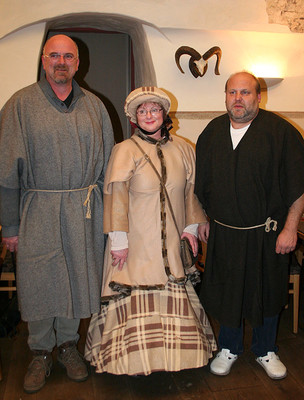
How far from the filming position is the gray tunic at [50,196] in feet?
6.53

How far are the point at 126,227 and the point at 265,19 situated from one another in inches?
96.8

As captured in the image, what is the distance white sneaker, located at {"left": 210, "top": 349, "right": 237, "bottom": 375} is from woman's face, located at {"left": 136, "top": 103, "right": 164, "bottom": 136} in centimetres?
126

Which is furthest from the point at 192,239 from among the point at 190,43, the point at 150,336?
the point at 190,43

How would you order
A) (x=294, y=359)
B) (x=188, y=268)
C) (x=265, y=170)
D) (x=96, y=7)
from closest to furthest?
(x=265, y=170)
(x=188, y=268)
(x=294, y=359)
(x=96, y=7)

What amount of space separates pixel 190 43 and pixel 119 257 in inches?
86.3

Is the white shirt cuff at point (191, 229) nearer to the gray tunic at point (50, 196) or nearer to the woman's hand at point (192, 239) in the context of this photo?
the woman's hand at point (192, 239)

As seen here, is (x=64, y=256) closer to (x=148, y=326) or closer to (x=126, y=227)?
(x=126, y=227)

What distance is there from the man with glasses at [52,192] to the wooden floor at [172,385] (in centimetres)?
8

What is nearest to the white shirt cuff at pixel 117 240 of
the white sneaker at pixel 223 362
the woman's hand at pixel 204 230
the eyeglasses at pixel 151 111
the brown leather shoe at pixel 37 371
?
the woman's hand at pixel 204 230

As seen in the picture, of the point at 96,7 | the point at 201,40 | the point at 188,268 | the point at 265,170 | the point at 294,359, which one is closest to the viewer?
the point at 265,170

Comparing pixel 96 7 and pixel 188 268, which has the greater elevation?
pixel 96 7

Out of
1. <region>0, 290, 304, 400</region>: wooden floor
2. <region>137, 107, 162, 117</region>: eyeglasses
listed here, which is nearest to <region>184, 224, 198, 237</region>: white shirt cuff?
<region>137, 107, 162, 117</region>: eyeglasses

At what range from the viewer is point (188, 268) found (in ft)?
7.04

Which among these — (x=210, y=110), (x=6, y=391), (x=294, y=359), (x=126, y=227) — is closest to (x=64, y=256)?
(x=126, y=227)
